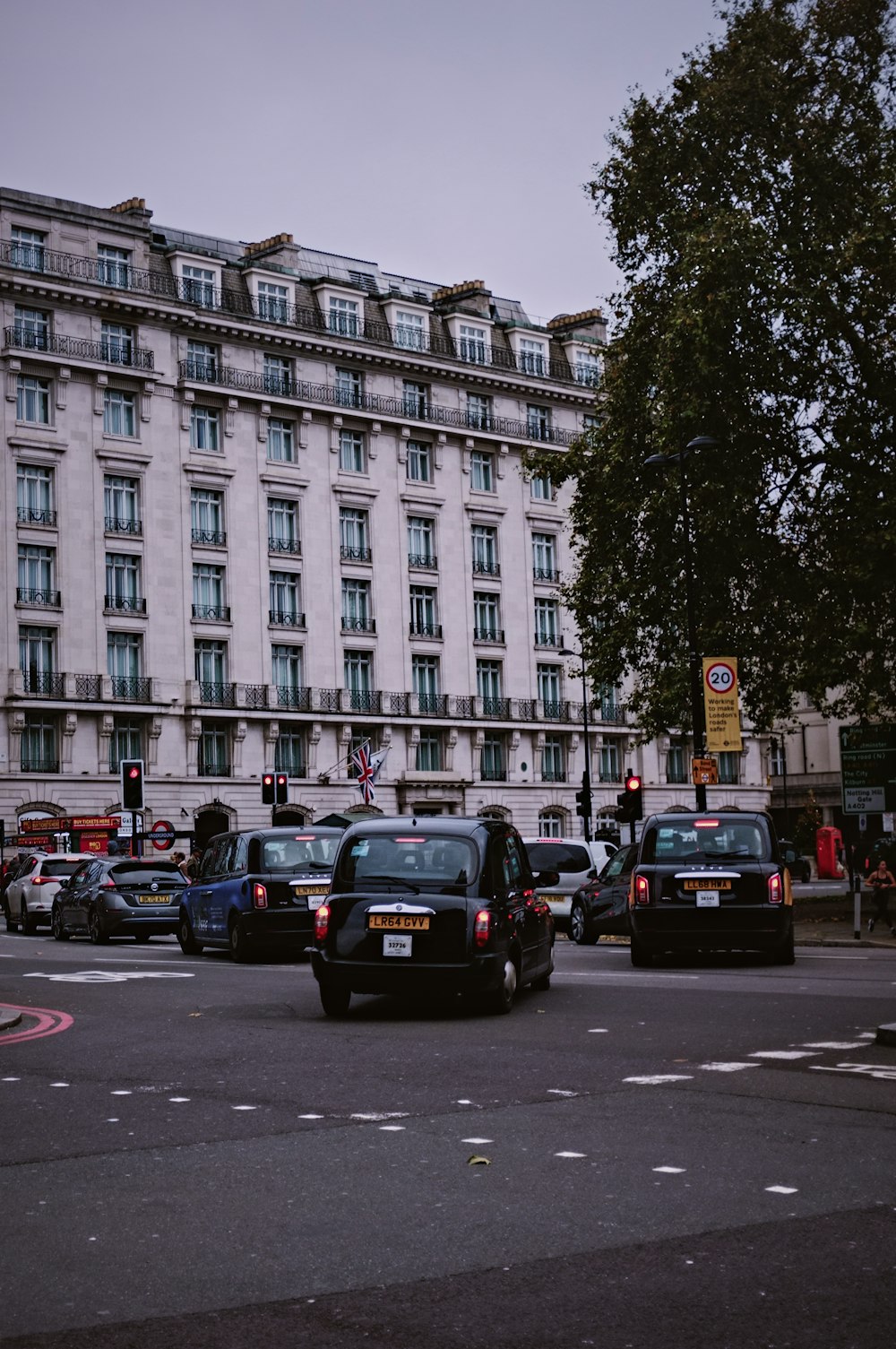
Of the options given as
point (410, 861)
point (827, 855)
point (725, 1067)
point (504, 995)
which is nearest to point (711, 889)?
point (504, 995)

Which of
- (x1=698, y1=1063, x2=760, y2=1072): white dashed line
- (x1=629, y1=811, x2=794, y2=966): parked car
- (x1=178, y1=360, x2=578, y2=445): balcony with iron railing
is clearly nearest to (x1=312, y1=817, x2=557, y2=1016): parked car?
(x1=698, y1=1063, x2=760, y2=1072): white dashed line

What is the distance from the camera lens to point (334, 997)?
1498 centimetres

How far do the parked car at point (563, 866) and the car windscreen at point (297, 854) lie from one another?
30.9ft

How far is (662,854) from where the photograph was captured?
21016 millimetres

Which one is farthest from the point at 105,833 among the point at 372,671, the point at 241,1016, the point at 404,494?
the point at 241,1016

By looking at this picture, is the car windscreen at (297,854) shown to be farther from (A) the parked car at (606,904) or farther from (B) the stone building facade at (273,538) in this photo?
(B) the stone building facade at (273,538)

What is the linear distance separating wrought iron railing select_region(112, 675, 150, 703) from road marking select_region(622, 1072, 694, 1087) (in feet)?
178

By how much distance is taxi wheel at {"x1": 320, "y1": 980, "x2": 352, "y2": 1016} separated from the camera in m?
14.9

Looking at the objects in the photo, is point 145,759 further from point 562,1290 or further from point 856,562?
point 562,1290

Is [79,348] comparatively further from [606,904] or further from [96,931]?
[606,904]

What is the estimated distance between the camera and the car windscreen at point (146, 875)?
31.3m

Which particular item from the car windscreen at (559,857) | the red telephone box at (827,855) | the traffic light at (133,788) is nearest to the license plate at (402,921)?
the car windscreen at (559,857)

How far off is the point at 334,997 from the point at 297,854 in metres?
8.53

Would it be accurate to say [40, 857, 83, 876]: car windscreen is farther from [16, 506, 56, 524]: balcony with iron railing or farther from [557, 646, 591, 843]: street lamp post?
[16, 506, 56, 524]: balcony with iron railing
